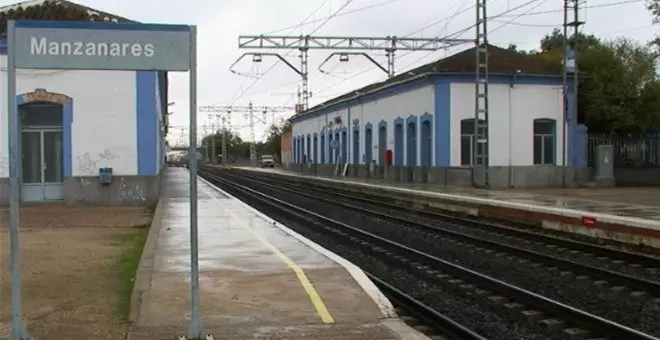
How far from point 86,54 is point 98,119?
691 inches

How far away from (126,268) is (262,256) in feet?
6.76

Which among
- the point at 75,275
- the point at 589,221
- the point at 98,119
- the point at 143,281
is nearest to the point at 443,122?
the point at 98,119

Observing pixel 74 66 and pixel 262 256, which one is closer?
pixel 74 66

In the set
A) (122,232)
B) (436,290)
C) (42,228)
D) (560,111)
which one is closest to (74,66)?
(436,290)

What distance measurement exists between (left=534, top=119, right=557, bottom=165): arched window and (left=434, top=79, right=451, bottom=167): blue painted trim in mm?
4563

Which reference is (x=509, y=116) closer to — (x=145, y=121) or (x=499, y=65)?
(x=499, y=65)

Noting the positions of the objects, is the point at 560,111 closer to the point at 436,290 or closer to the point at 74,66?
the point at 436,290

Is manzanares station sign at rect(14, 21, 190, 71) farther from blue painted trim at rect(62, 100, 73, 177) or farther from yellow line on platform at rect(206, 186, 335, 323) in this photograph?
blue painted trim at rect(62, 100, 73, 177)

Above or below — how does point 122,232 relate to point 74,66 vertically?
below

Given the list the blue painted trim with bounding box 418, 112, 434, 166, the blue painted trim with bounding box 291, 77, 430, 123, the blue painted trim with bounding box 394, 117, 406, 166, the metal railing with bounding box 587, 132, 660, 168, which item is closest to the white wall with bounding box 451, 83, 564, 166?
the blue painted trim with bounding box 418, 112, 434, 166

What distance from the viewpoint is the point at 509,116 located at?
36.0 m

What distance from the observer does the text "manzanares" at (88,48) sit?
5.83 metres

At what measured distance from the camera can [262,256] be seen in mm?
11242

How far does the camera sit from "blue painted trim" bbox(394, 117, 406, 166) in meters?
42.0
